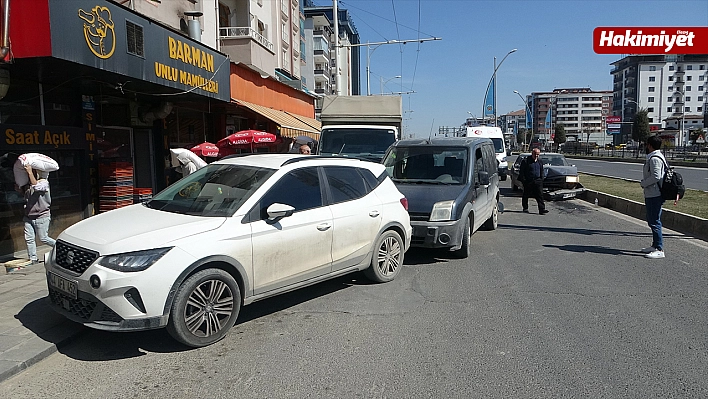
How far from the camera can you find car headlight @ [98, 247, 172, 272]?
4.36m

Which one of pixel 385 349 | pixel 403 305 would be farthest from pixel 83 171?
pixel 385 349

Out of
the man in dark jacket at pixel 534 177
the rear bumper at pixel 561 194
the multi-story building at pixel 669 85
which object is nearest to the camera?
the man in dark jacket at pixel 534 177

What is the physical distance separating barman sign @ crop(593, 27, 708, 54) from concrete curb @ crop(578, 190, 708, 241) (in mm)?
3709

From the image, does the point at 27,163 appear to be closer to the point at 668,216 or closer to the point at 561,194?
the point at 668,216

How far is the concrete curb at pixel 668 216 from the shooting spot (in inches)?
400

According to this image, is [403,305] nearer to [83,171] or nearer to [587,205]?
[83,171]

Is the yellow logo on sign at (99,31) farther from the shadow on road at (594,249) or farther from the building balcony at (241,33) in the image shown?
the building balcony at (241,33)

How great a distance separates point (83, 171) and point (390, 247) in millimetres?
6304

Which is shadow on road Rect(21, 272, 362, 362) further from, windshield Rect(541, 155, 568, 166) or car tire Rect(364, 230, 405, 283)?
windshield Rect(541, 155, 568, 166)

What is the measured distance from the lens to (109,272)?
14.2ft

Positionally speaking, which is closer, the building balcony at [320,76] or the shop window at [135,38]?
the shop window at [135,38]

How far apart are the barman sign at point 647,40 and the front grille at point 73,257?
1178cm

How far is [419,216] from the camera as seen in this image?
8.04 metres

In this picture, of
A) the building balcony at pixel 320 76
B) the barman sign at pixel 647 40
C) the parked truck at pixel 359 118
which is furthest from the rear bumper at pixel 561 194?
the building balcony at pixel 320 76
